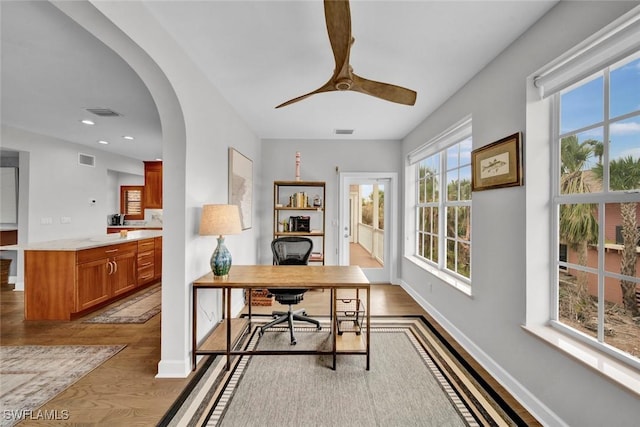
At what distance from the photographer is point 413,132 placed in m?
4.08

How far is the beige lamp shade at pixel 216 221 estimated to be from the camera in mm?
2195

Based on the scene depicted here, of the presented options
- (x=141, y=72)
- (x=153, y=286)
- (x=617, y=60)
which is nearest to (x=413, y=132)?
(x=617, y=60)

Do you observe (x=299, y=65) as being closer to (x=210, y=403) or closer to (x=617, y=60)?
(x=617, y=60)

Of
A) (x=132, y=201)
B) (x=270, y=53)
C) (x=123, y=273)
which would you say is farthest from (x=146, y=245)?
(x=270, y=53)

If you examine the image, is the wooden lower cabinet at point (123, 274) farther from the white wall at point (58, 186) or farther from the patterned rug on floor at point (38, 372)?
the white wall at point (58, 186)

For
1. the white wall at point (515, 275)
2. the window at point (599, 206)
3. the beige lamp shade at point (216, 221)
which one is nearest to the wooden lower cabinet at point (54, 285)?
the beige lamp shade at point (216, 221)

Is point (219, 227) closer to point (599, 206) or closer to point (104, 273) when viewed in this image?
point (599, 206)

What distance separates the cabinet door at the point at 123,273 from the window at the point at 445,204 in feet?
13.9

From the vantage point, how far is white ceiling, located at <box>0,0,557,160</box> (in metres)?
1.68

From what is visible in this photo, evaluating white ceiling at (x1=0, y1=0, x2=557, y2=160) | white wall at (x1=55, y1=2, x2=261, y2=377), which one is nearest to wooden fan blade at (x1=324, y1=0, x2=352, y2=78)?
white ceiling at (x1=0, y1=0, x2=557, y2=160)

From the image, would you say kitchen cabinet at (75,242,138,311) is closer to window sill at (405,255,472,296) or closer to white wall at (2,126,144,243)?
white wall at (2,126,144,243)

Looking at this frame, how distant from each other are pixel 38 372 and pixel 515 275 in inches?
145

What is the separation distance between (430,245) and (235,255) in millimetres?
2564

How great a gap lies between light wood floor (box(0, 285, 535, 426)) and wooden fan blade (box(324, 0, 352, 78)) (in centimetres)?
239
